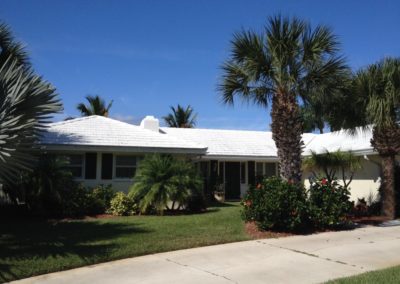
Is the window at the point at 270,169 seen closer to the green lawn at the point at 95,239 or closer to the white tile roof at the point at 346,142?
the white tile roof at the point at 346,142

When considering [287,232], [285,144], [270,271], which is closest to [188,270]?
[270,271]

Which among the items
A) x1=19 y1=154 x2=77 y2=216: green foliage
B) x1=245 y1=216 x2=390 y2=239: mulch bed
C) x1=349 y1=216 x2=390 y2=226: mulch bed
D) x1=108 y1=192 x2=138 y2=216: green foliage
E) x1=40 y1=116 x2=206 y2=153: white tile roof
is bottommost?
x1=245 y1=216 x2=390 y2=239: mulch bed

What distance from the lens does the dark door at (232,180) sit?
24.7 m

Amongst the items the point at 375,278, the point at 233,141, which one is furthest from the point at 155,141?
the point at 375,278

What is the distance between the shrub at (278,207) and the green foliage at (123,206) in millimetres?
5319

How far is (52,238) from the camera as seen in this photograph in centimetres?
1077

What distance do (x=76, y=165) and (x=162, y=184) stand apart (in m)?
4.21

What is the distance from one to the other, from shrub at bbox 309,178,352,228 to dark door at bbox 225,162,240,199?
11.4m

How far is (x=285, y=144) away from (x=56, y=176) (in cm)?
765

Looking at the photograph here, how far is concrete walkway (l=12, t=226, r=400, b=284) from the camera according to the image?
7.64m

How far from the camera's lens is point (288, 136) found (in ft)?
43.4

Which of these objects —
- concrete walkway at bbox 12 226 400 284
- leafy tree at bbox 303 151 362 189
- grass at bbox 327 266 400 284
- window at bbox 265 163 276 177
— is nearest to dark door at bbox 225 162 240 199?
window at bbox 265 163 276 177

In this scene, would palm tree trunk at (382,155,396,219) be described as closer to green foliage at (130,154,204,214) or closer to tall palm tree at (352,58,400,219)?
tall palm tree at (352,58,400,219)

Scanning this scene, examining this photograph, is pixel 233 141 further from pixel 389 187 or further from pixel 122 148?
pixel 389 187
